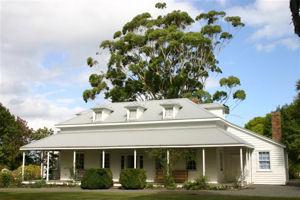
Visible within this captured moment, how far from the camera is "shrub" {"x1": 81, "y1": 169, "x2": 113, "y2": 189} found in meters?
29.3

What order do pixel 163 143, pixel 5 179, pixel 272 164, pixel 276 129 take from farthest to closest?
pixel 276 129, pixel 272 164, pixel 5 179, pixel 163 143

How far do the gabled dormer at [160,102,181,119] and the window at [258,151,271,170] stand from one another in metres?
7.36

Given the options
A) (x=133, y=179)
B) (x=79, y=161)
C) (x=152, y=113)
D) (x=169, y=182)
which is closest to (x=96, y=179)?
(x=133, y=179)

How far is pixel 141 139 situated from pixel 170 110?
12.6ft

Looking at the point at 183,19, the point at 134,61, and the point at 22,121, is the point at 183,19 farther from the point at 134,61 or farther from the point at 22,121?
the point at 22,121

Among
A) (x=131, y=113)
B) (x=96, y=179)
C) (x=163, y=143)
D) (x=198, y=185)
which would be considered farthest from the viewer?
(x=131, y=113)

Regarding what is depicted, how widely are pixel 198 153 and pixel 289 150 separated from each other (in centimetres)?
886

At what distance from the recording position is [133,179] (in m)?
28.9

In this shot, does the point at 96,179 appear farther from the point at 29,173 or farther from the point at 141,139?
the point at 29,173

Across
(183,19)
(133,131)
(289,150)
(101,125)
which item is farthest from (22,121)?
(289,150)

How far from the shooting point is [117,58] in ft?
159

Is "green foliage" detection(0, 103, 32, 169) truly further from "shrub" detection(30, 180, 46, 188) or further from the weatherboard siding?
the weatherboard siding

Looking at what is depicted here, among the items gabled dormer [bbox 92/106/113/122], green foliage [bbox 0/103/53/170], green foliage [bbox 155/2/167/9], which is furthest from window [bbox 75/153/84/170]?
green foliage [bbox 155/2/167/9]

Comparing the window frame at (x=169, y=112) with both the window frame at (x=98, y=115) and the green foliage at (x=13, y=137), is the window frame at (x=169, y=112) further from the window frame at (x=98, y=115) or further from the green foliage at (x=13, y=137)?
the green foliage at (x=13, y=137)
